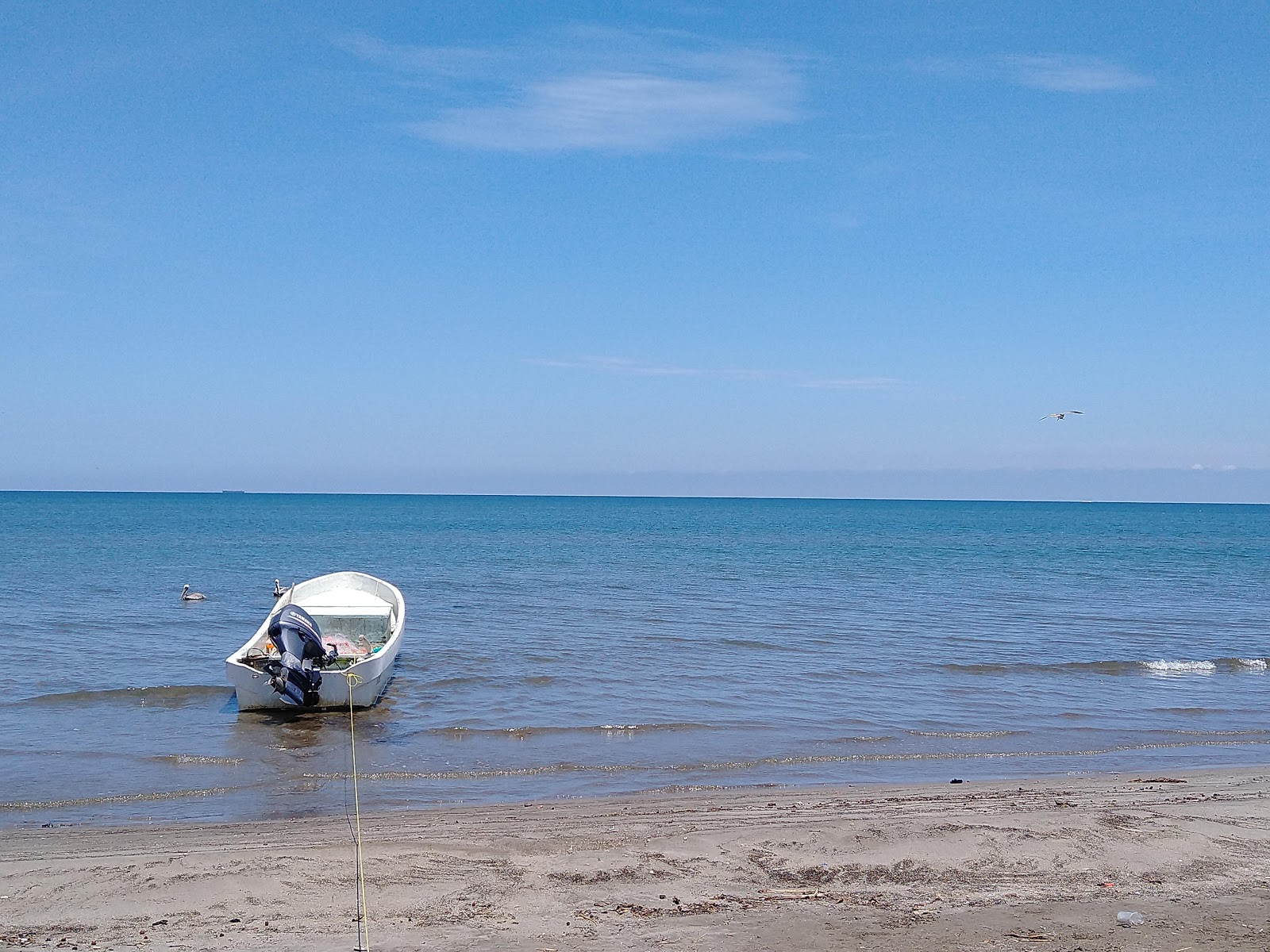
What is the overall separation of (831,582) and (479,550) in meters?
25.7

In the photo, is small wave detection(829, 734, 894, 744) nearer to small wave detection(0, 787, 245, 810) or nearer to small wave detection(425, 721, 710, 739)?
small wave detection(425, 721, 710, 739)

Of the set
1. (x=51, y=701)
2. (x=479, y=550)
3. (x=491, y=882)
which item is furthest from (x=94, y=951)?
(x=479, y=550)

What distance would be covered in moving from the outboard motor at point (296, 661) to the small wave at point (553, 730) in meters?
2.12

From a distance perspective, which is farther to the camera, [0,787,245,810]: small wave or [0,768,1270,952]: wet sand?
[0,787,245,810]: small wave

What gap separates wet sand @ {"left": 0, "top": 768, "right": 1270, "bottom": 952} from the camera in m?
7.19

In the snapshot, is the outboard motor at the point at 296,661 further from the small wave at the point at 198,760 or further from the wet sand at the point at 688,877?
the wet sand at the point at 688,877

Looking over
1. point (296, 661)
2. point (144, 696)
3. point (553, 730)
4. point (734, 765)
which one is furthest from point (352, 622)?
point (734, 765)

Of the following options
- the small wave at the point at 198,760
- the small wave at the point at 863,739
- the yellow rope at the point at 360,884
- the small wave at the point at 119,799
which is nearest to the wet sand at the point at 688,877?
the yellow rope at the point at 360,884

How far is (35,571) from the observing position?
40688 millimetres

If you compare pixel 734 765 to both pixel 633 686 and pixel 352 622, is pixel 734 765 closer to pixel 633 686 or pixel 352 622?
pixel 633 686

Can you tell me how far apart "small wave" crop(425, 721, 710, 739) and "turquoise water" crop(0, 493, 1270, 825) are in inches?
2.6

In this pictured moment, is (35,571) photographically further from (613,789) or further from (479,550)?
(613,789)

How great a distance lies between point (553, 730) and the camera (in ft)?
51.0

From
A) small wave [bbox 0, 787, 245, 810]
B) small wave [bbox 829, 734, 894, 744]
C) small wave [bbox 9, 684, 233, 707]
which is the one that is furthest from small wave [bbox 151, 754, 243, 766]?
small wave [bbox 829, 734, 894, 744]
